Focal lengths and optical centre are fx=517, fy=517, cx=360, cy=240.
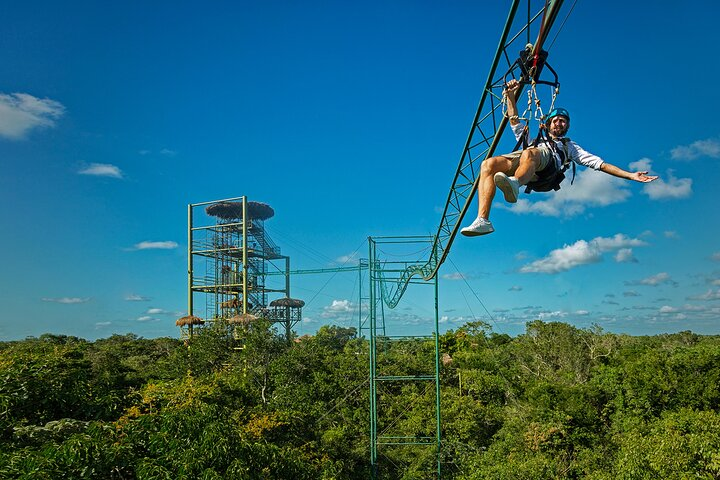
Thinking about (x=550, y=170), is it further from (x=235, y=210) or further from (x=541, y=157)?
(x=235, y=210)

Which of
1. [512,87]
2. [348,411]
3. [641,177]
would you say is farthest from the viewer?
[348,411]

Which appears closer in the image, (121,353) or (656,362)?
(656,362)

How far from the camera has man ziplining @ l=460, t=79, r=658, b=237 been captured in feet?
10.9

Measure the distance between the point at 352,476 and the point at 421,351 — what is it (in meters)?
11.3

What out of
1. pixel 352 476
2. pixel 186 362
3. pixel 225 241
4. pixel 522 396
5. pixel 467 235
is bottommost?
pixel 352 476

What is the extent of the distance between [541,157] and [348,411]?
56.2 feet

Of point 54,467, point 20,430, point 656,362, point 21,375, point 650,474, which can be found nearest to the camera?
point 54,467

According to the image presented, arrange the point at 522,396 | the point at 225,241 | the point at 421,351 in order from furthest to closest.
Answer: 1. the point at 225,241
2. the point at 421,351
3. the point at 522,396

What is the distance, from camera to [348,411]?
19000 millimetres

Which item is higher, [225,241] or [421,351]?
[225,241]

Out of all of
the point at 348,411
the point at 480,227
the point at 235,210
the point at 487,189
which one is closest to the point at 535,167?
the point at 487,189

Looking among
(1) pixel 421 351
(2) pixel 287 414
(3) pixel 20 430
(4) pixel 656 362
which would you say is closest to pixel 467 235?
(3) pixel 20 430

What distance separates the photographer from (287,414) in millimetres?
13328

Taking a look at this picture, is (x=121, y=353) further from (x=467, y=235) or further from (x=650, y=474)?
(x=467, y=235)
